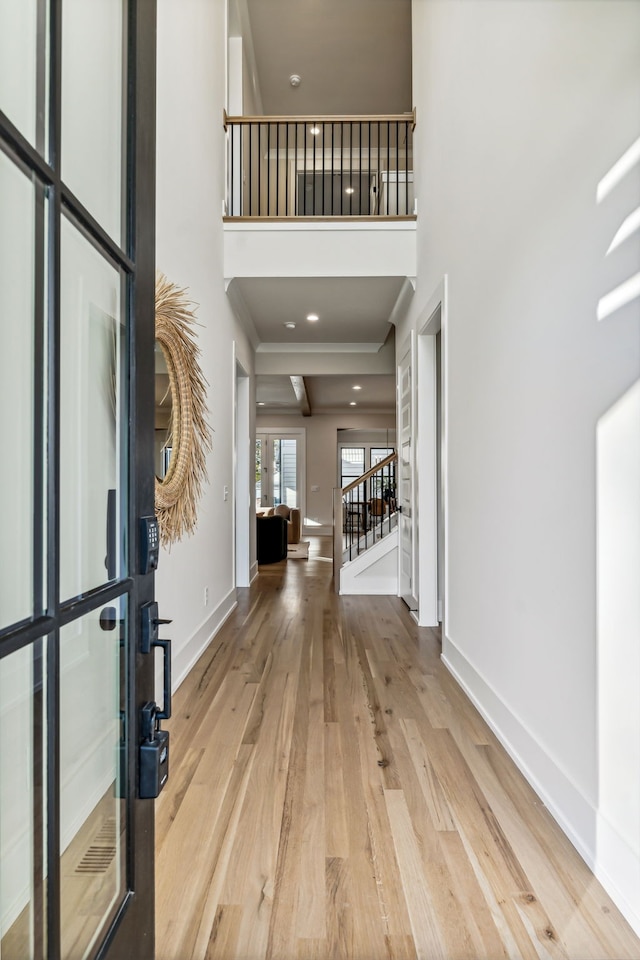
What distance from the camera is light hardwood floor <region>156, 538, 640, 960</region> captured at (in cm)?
127

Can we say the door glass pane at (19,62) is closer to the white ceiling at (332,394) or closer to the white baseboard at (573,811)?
the white baseboard at (573,811)

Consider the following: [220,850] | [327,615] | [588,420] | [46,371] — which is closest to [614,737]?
[588,420]

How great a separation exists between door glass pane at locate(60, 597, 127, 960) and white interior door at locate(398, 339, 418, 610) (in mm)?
3641

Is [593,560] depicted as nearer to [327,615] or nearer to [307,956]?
[307,956]

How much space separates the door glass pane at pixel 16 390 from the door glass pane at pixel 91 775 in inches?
4.6

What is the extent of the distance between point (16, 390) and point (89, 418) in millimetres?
159

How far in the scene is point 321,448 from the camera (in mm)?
11922

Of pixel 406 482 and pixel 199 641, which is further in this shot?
pixel 406 482

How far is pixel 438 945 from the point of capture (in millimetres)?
1243

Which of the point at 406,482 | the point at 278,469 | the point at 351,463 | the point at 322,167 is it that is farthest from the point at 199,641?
the point at 351,463

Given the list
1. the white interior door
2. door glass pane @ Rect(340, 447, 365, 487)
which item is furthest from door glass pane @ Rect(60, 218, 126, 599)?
door glass pane @ Rect(340, 447, 365, 487)

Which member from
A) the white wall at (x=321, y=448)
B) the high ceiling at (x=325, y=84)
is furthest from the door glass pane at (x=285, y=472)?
the high ceiling at (x=325, y=84)

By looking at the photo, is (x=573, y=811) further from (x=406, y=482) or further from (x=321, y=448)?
(x=321, y=448)

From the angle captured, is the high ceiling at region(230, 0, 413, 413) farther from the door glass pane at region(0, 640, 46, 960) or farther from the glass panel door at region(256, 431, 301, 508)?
the glass panel door at region(256, 431, 301, 508)
